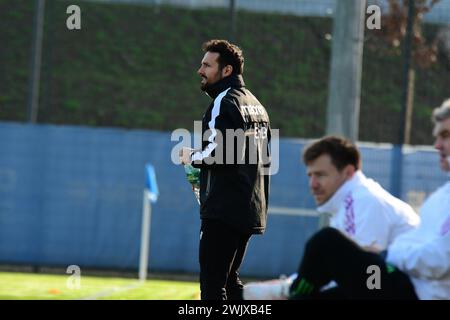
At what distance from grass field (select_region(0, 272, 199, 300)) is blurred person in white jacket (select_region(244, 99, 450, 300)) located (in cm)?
517

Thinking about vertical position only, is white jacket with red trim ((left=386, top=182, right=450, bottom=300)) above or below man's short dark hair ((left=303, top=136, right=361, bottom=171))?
below

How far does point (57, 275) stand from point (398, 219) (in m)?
8.88

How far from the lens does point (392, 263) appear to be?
16.3ft

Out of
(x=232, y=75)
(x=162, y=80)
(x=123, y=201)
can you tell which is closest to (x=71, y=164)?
(x=123, y=201)

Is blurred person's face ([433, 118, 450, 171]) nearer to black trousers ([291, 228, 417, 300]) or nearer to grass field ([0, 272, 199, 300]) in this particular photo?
black trousers ([291, 228, 417, 300])

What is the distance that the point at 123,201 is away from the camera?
48.6 ft

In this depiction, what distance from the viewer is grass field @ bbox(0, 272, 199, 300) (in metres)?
10.2

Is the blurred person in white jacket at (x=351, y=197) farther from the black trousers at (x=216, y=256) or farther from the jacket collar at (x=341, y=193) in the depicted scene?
the black trousers at (x=216, y=256)

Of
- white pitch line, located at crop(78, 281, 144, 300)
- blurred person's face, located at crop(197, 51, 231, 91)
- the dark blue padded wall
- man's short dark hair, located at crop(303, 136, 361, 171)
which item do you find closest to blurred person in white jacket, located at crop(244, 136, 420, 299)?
man's short dark hair, located at crop(303, 136, 361, 171)

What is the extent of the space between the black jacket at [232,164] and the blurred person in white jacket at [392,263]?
185 cm

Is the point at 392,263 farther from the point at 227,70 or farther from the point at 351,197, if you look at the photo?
the point at 227,70

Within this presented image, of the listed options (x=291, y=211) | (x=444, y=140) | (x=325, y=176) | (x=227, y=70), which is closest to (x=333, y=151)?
(x=325, y=176)

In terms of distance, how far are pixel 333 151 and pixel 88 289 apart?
20.0 feet

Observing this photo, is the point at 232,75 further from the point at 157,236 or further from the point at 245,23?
the point at 245,23
